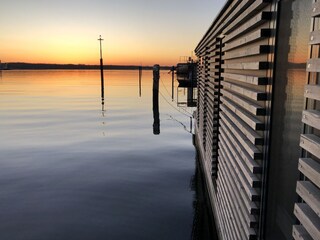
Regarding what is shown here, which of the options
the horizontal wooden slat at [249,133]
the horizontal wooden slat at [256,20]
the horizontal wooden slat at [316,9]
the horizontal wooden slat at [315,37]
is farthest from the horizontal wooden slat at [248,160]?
the horizontal wooden slat at [316,9]

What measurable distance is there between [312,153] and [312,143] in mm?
74

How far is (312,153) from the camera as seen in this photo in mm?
2242

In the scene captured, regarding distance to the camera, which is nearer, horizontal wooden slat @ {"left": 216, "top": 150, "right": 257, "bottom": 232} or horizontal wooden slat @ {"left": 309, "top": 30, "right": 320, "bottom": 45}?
horizontal wooden slat @ {"left": 309, "top": 30, "right": 320, "bottom": 45}

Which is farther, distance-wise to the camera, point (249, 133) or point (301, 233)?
point (249, 133)

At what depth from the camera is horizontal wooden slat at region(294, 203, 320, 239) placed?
7.02ft

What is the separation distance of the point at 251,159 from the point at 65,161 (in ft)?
42.2

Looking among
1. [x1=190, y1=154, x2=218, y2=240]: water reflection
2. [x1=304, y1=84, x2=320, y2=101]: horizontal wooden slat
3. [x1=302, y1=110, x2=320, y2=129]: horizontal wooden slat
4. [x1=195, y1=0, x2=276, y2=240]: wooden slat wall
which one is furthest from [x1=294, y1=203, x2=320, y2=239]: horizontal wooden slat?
[x1=190, y1=154, x2=218, y2=240]: water reflection

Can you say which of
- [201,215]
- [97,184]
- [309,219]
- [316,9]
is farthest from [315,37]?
[97,184]

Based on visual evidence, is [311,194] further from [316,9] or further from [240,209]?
[240,209]

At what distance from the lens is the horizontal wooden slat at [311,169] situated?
217 centimetres

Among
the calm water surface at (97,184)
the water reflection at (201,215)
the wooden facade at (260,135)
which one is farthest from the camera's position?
the calm water surface at (97,184)

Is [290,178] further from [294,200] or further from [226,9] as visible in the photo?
[226,9]

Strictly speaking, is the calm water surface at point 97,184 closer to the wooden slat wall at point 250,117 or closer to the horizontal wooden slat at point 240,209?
the horizontal wooden slat at point 240,209

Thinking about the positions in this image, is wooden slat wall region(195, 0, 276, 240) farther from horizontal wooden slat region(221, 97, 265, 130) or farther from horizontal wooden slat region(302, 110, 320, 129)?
horizontal wooden slat region(302, 110, 320, 129)
